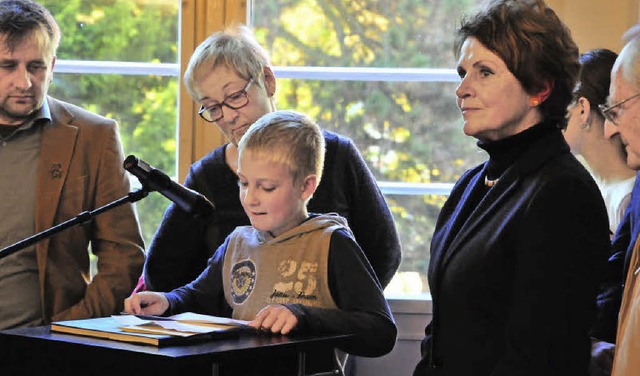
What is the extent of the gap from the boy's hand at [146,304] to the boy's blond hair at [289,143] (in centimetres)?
44

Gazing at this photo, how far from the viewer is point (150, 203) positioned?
4262 millimetres

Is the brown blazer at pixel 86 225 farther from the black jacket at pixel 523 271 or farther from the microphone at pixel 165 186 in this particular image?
the black jacket at pixel 523 271

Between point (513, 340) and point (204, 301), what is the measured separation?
0.96m

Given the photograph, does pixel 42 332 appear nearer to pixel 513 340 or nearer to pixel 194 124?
pixel 513 340

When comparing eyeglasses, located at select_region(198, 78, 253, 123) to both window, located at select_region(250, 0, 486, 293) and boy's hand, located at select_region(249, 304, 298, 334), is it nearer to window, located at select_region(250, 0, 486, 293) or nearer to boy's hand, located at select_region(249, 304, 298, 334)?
window, located at select_region(250, 0, 486, 293)

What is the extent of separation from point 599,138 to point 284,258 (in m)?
1.25

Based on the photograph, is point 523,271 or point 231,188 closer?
point 523,271

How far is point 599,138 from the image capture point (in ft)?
11.3

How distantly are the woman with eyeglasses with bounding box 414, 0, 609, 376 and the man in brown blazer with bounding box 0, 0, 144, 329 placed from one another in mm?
1363

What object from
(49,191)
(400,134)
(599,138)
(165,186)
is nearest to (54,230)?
(165,186)

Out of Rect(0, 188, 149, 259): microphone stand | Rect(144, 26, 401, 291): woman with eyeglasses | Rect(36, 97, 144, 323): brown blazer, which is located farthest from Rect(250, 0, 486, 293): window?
Rect(0, 188, 149, 259): microphone stand

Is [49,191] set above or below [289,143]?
below

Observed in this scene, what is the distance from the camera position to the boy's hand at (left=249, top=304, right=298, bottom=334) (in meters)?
2.39

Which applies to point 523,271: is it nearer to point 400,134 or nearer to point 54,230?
point 54,230
